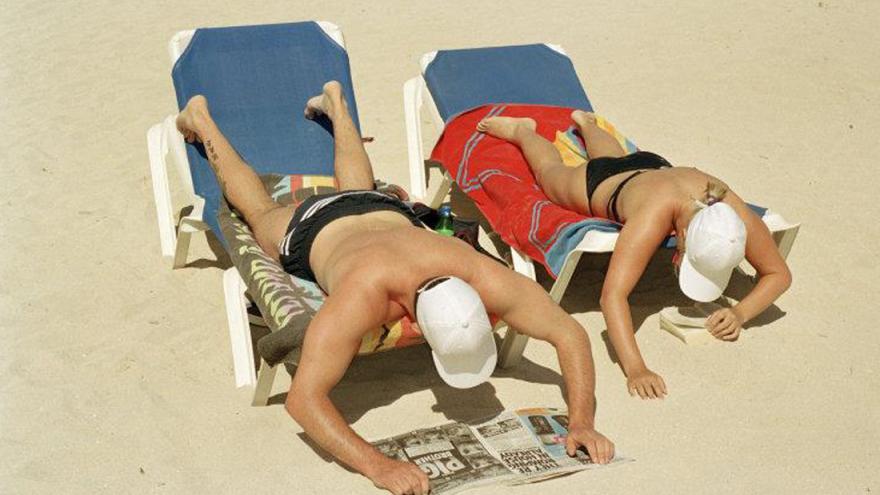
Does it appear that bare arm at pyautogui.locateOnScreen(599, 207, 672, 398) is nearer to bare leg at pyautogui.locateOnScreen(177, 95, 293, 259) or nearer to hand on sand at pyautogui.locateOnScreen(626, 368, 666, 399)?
hand on sand at pyautogui.locateOnScreen(626, 368, 666, 399)

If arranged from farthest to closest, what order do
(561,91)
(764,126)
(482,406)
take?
(764,126) → (561,91) → (482,406)

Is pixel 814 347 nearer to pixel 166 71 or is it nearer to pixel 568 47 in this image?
pixel 568 47

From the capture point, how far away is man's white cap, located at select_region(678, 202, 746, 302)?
A: 14.9ft

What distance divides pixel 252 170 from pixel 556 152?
5.20ft

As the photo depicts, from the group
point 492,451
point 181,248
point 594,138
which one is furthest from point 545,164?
point 492,451

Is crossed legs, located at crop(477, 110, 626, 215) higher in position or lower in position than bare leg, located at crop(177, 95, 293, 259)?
lower

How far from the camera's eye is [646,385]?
4625 millimetres

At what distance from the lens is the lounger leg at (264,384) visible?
14.3 feet

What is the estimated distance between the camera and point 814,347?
507 cm

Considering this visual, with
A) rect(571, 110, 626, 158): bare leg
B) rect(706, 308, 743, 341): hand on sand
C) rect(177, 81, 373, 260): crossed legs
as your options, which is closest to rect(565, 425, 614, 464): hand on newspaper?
rect(706, 308, 743, 341): hand on sand

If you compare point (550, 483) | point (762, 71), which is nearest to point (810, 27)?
point (762, 71)

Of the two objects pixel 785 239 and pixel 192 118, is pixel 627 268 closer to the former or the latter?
pixel 785 239

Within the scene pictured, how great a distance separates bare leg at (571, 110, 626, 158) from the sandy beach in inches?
22.3

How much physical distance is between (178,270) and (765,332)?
2.85 m
